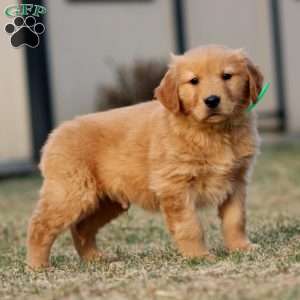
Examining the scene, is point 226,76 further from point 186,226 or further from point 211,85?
point 186,226

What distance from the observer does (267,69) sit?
1919 cm

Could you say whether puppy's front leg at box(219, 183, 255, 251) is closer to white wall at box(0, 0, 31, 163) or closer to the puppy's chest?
the puppy's chest

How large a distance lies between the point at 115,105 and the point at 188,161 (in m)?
10.5

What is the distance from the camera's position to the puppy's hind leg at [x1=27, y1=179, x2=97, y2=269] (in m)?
6.41

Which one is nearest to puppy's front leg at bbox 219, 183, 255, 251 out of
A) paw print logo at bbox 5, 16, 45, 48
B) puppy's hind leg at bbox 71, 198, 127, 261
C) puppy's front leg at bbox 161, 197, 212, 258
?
puppy's front leg at bbox 161, 197, 212, 258

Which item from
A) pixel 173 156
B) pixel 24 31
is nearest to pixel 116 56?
pixel 24 31

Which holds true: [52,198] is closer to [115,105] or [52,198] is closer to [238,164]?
[238,164]

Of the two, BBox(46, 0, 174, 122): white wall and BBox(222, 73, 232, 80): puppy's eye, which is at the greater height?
BBox(222, 73, 232, 80): puppy's eye

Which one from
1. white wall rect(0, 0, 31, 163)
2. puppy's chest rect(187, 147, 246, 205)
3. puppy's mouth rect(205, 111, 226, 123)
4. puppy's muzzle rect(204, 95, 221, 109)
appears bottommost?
white wall rect(0, 0, 31, 163)

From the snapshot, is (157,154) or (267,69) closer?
(157,154)

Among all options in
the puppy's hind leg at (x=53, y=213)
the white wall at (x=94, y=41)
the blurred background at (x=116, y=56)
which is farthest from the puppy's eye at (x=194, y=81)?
the white wall at (x=94, y=41)

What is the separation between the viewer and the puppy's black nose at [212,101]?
19.3 feet

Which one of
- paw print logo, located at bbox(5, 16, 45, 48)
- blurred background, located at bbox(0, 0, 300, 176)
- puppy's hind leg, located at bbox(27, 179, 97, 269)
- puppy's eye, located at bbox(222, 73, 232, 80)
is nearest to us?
puppy's eye, located at bbox(222, 73, 232, 80)

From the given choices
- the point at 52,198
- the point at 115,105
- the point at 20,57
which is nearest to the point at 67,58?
the point at 115,105
